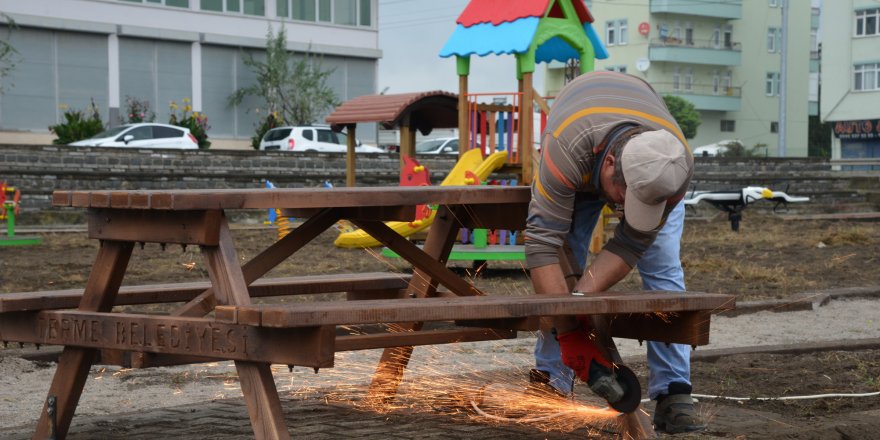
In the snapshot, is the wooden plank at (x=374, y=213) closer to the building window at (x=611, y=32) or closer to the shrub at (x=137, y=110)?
the shrub at (x=137, y=110)

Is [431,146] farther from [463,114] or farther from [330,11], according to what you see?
[463,114]

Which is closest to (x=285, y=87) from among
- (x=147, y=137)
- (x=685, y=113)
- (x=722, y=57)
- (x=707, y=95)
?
(x=147, y=137)

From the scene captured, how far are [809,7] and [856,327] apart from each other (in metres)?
70.9

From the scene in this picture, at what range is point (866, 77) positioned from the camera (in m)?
57.0

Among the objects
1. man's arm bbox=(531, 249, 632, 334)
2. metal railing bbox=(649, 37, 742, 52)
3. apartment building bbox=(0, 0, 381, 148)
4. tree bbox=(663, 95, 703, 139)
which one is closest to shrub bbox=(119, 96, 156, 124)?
apartment building bbox=(0, 0, 381, 148)

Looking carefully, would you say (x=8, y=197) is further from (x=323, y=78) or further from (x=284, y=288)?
→ (x=323, y=78)

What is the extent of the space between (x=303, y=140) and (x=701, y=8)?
43156mm

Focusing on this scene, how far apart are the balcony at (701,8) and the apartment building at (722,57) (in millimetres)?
59

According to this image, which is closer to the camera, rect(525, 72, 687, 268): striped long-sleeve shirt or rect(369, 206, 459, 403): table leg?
rect(525, 72, 687, 268): striped long-sleeve shirt

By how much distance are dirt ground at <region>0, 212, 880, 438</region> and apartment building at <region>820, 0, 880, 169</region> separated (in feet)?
111

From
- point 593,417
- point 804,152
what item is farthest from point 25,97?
point 804,152

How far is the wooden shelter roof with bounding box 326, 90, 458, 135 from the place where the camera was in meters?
16.6

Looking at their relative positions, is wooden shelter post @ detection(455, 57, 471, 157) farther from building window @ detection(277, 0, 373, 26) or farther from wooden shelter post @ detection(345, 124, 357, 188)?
building window @ detection(277, 0, 373, 26)

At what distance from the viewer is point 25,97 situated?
125ft
